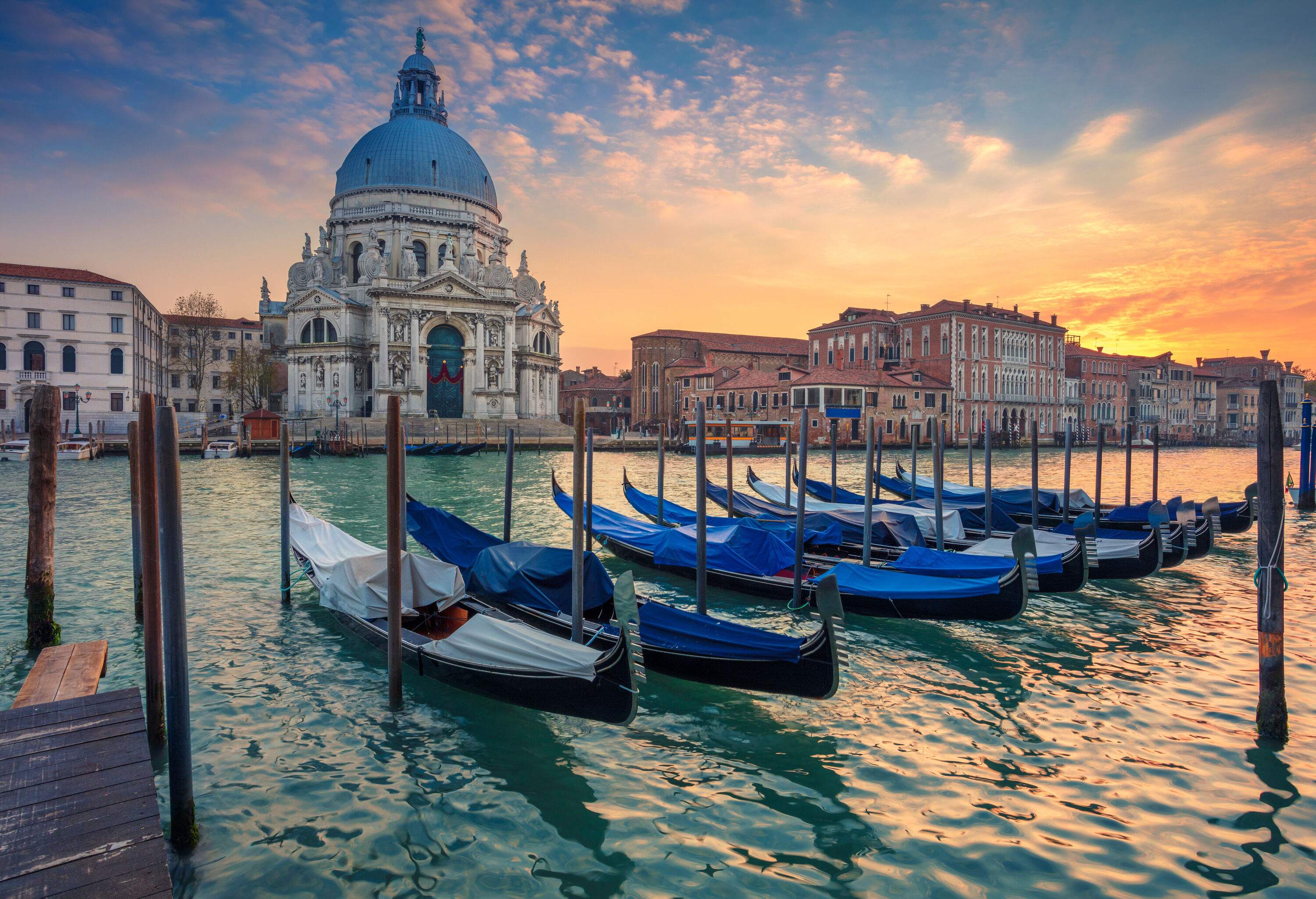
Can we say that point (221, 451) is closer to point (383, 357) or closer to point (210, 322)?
point (383, 357)

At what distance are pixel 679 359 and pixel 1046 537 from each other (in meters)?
46.1

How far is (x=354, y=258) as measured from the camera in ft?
149

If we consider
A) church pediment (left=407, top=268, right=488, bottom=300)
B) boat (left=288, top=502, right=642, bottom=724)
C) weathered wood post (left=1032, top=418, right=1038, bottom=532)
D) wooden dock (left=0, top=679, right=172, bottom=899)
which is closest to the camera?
wooden dock (left=0, top=679, right=172, bottom=899)

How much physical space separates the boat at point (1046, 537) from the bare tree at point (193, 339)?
40.7 metres

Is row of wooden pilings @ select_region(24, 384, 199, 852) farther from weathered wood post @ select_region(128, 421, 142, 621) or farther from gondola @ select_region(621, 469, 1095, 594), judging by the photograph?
gondola @ select_region(621, 469, 1095, 594)

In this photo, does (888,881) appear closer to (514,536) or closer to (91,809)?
(91,809)

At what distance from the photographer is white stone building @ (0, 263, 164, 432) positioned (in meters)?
35.1

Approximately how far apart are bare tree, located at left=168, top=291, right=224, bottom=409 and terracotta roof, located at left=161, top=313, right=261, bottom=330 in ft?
0.13

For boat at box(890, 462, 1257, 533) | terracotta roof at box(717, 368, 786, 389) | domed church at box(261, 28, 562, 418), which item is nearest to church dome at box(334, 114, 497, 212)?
domed church at box(261, 28, 562, 418)

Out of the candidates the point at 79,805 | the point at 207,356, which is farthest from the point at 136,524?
the point at 207,356

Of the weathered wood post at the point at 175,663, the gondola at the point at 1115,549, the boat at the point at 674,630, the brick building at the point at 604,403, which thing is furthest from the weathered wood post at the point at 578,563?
the brick building at the point at 604,403

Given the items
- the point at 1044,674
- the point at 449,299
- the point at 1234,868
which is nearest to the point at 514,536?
the point at 1044,674

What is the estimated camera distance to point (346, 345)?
41.2 meters

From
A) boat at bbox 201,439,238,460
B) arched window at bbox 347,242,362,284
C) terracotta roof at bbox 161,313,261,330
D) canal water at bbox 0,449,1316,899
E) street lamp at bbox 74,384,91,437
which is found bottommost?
canal water at bbox 0,449,1316,899
